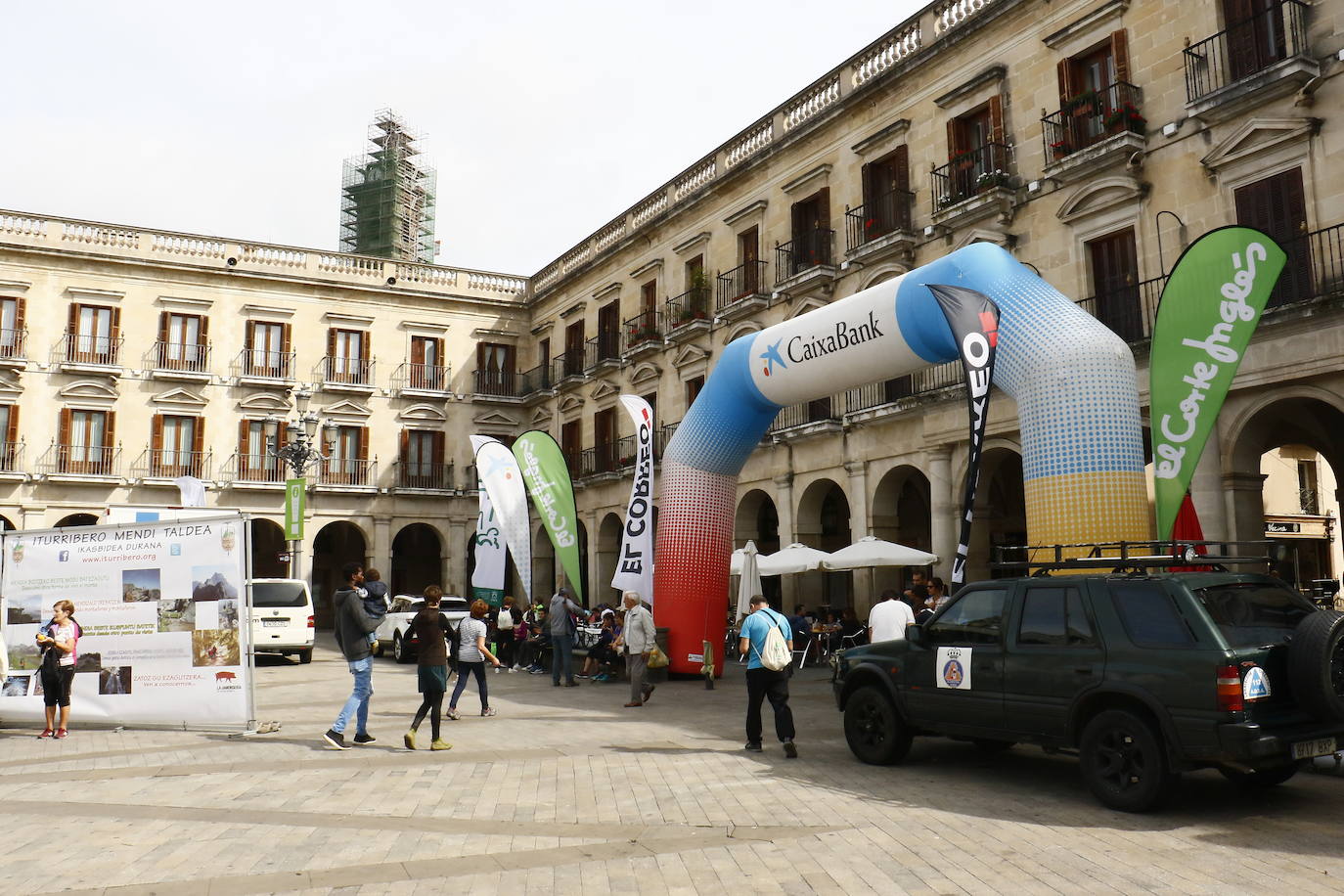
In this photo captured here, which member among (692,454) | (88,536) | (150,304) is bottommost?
(88,536)

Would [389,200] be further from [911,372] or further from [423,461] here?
[911,372]

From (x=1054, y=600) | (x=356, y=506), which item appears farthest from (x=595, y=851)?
(x=356, y=506)

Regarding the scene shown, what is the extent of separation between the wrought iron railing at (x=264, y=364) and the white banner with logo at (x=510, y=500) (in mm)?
19967

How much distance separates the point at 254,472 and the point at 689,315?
57.7ft

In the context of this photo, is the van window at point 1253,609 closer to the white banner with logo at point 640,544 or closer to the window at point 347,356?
the white banner with logo at point 640,544

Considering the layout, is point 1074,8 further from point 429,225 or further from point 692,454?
point 429,225

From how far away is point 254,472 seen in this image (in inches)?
1444

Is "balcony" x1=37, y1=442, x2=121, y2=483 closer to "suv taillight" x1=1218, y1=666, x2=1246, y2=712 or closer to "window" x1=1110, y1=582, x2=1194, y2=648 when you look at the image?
"window" x1=1110, y1=582, x2=1194, y2=648

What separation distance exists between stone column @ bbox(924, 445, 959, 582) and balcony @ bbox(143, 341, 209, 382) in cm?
2678

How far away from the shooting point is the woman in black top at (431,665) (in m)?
10.5

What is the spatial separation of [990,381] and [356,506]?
30667 millimetres

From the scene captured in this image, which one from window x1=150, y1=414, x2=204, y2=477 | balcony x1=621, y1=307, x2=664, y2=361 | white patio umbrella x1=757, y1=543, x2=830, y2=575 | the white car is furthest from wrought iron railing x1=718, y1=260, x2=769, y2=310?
window x1=150, y1=414, x2=204, y2=477

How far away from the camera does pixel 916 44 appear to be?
901 inches

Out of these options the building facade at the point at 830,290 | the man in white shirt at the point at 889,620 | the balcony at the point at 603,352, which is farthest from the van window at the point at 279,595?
the man in white shirt at the point at 889,620
